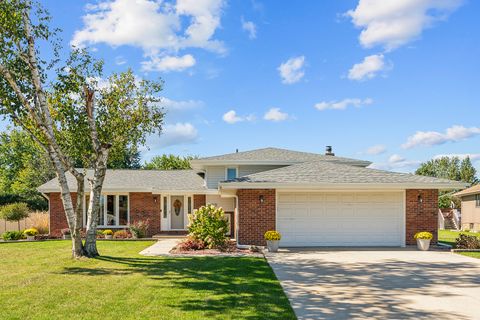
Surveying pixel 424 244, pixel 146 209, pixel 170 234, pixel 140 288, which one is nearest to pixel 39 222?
pixel 146 209

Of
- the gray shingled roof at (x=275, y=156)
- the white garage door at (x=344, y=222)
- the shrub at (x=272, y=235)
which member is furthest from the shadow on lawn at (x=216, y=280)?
the gray shingled roof at (x=275, y=156)

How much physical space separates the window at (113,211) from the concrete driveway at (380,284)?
490 inches

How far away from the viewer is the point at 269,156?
24359 mm

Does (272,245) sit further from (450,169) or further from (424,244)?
(450,169)

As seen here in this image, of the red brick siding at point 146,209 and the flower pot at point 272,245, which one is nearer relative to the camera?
the flower pot at point 272,245

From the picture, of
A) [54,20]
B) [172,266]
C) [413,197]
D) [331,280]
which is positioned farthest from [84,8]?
[413,197]

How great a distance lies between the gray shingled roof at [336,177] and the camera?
16.7 meters

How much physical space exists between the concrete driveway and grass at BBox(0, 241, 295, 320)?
2.23 ft

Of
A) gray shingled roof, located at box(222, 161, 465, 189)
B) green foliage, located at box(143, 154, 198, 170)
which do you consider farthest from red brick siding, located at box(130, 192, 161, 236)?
green foliage, located at box(143, 154, 198, 170)

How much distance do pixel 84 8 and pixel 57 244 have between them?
10.8 meters

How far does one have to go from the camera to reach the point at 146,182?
84.5 ft

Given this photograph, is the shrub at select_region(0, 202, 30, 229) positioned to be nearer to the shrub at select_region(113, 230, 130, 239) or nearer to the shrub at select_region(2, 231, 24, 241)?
the shrub at select_region(2, 231, 24, 241)

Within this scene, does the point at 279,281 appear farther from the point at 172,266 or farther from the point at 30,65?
the point at 30,65

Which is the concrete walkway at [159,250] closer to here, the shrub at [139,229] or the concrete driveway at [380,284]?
the shrub at [139,229]
